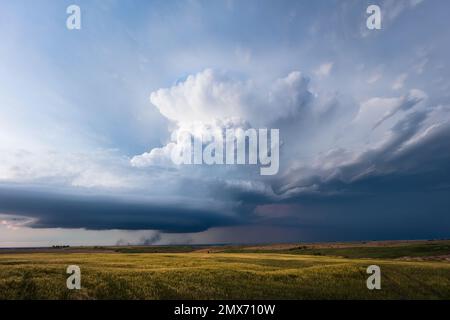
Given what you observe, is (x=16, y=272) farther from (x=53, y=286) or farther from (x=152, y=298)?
(x=152, y=298)

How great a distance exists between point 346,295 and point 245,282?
9.34m

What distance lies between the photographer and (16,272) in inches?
1328

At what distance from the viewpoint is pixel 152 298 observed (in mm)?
29812

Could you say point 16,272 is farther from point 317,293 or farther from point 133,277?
point 317,293
